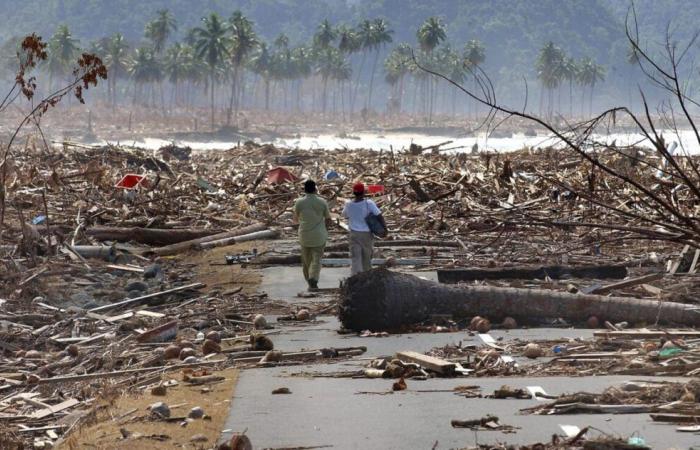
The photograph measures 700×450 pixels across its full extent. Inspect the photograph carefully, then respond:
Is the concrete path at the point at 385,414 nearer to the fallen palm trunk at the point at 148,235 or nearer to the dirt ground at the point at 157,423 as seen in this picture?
the dirt ground at the point at 157,423

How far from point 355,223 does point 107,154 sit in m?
25.5

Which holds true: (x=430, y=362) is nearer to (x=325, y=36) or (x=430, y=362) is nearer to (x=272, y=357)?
(x=272, y=357)

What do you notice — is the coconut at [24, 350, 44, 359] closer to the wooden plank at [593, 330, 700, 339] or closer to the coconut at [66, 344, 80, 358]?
the coconut at [66, 344, 80, 358]

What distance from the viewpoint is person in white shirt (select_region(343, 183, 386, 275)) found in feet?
50.2

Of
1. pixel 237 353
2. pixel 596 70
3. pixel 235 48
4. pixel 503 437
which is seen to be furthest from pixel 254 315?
pixel 596 70

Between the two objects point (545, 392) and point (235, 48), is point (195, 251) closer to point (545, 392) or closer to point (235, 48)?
point (545, 392)

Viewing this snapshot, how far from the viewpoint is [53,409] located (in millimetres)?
10367

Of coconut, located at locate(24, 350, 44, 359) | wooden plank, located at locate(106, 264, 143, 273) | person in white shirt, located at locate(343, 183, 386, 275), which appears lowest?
wooden plank, located at locate(106, 264, 143, 273)

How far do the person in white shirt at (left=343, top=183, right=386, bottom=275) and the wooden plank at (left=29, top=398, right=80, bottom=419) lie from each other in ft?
17.7

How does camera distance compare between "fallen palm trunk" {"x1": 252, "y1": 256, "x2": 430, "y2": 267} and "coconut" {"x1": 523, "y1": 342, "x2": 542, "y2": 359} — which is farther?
"fallen palm trunk" {"x1": 252, "y1": 256, "x2": 430, "y2": 267}

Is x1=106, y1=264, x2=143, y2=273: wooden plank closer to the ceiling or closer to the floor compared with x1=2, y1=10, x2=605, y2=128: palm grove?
closer to the floor

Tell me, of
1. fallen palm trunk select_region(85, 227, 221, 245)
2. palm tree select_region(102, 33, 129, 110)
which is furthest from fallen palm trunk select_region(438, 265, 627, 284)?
palm tree select_region(102, 33, 129, 110)

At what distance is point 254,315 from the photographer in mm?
14828

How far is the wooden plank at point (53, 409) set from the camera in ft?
33.5
